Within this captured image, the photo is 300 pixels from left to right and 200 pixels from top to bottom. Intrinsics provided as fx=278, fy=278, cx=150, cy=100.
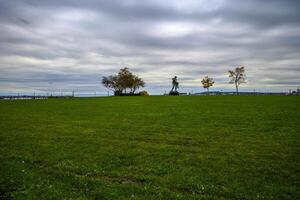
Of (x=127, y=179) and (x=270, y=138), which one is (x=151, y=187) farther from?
(x=270, y=138)

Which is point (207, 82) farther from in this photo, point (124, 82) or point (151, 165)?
point (151, 165)

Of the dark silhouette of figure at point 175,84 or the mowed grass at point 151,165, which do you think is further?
the dark silhouette of figure at point 175,84

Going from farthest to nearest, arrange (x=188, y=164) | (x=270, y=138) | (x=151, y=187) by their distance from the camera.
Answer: (x=270, y=138)
(x=188, y=164)
(x=151, y=187)

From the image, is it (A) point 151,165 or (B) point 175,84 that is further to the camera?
(B) point 175,84

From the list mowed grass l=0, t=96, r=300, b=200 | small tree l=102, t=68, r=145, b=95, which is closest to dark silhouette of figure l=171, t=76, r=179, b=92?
small tree l=102, t=68, r=145, b=95

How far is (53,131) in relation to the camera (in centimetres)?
2383

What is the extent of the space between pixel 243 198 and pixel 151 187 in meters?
3.29

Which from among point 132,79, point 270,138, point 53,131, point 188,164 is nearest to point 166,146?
point 188,164

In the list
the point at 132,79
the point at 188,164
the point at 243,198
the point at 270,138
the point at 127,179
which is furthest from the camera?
the point at 132,79

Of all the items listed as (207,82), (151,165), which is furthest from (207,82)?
(151,165)

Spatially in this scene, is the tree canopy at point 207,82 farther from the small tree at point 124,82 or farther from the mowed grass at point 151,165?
the mowed grass at point 151,165

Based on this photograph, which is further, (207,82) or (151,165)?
(207,82)

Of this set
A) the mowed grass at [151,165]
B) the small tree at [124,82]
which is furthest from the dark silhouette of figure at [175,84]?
the mowed grass at [151,165]

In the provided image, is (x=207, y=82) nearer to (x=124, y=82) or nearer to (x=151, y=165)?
(x=124, y=82)
